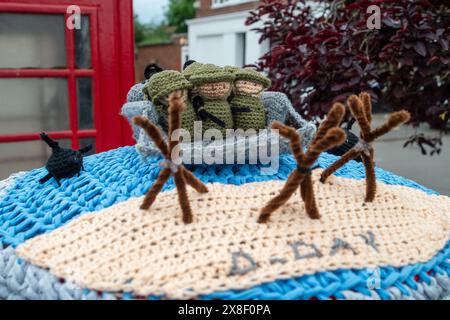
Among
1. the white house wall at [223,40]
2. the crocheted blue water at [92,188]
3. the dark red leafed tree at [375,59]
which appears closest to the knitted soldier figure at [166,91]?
the crocheted blue water at [92,188]

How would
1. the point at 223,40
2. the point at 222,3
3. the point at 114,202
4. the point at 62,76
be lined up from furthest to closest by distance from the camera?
the point at 222,3 < the point at 223,40 < the point at 62,76 < the point at 114,202

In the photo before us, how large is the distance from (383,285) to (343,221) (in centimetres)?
14

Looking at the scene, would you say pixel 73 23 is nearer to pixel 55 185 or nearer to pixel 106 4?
pixel 106 4

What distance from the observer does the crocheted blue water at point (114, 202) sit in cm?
74

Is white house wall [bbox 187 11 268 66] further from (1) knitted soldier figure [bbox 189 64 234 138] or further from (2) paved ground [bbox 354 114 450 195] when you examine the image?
(1) knitted soldier figure [bbox 189 64 234 138]

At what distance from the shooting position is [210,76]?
1.05 metres

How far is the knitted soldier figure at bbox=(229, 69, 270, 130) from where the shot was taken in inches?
44.2

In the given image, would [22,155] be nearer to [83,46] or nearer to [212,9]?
[83,46]

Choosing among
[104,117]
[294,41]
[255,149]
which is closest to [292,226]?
[255,149]

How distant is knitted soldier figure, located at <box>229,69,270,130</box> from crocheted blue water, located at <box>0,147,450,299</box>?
0.12 metres

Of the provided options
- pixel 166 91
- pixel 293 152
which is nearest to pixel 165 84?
pixel 166 91

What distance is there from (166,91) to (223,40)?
8.06m

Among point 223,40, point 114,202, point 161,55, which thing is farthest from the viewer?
point 161,55
